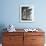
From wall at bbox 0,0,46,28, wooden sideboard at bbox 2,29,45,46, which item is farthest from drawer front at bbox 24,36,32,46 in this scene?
wall at bbox 0,0,46,28

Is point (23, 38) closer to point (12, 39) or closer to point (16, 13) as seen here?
point (12, 39)

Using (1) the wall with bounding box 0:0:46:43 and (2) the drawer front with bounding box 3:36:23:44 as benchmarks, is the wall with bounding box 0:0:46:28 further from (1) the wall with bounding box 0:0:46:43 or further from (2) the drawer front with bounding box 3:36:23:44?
(2) the drawer front with bounding box 3:36:23:44

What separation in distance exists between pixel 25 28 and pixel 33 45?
707 millimetres

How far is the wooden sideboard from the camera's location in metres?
3.49

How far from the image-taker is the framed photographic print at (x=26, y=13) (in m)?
3.94

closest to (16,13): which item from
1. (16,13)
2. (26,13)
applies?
(16,13)

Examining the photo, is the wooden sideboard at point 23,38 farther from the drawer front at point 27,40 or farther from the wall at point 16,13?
the wall at point 16,13

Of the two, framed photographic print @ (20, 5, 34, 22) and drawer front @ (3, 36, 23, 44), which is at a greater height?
framed photographic print @ (20, 5, 34, 22)

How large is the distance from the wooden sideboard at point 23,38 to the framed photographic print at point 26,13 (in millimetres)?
622

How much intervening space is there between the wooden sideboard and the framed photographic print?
62 cm

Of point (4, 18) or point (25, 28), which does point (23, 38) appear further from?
point (4, 18)

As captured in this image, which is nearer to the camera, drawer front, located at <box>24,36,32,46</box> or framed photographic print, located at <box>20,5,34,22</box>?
drawer front, located at <box>24,36,32,46</box>

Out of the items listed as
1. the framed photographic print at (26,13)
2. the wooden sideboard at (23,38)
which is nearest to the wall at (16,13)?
the framed photographic print at (26,13)

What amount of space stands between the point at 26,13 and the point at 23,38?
88 cm
